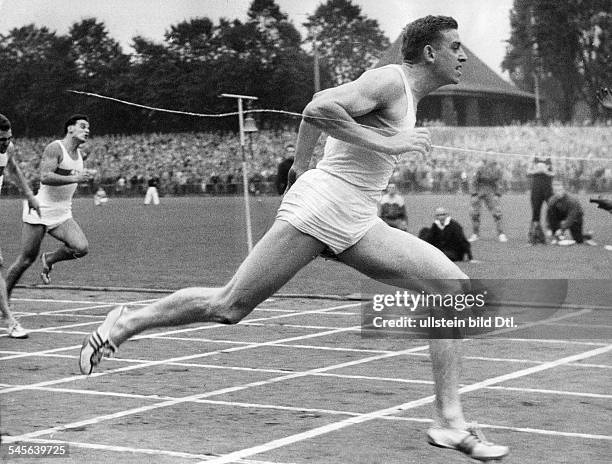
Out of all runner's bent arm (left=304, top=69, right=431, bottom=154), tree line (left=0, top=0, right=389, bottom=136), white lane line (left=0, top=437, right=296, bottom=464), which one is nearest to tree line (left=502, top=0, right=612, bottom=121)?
tree line (left=0, top=0, right=389, bottom=136)

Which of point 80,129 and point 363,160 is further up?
point 80,129

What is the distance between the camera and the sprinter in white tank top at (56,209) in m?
10.4

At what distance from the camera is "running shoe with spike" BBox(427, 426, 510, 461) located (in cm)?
474

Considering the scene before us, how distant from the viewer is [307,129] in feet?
16.8

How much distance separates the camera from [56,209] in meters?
10.9

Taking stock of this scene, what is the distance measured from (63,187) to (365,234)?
634 centimetres

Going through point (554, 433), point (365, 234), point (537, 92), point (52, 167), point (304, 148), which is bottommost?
point (554, 433)

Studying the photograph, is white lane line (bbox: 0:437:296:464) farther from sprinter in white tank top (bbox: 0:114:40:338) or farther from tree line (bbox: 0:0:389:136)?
tree line (bbox: 0:0:389:136)

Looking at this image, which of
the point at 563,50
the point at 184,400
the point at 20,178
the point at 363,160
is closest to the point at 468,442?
the point at 363,160

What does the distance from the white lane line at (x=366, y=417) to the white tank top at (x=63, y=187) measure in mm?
4715

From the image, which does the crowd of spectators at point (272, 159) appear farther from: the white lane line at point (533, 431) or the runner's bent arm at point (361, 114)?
the runner's bent arm at point (361, 114)

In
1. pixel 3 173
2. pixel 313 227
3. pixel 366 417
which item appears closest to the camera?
pixel 313 227

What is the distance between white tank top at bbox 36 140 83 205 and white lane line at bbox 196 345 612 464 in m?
4.72

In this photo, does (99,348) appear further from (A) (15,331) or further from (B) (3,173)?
(B) (3,173)
